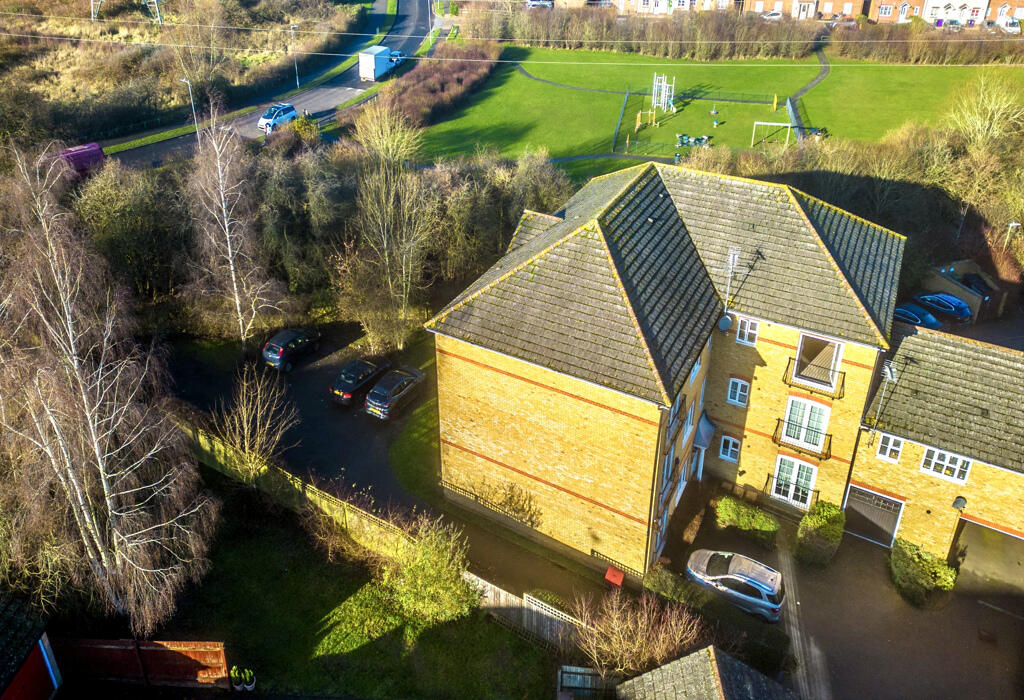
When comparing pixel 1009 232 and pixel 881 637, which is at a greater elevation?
pixel 1009 232

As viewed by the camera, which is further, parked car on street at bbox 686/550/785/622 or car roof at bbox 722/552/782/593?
car roof at bbox 722/552/782/593

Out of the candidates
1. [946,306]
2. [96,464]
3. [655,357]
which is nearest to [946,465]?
[655,357]

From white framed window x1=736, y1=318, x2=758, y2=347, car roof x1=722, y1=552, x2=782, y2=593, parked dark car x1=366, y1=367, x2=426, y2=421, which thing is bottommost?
car roof x1=722, y1=552, x2=782, y2=593

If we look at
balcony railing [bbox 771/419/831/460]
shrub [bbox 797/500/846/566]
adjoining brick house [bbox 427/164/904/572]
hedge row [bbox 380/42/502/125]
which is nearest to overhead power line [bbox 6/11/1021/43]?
hedge row [bbox 380/42/502/125]

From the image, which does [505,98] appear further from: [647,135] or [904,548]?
[904,548]

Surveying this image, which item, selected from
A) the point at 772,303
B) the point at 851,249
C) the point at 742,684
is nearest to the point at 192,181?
the point at 772,303

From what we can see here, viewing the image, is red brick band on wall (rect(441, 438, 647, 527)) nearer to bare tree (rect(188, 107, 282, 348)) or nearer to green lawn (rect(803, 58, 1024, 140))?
bare tree (rect(188, 107, 282, 348))

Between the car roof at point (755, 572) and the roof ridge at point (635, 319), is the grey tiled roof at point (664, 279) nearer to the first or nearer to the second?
the roof ridge at point (635, 319)

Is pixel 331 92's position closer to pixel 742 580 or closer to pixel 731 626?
pixel 742 580
